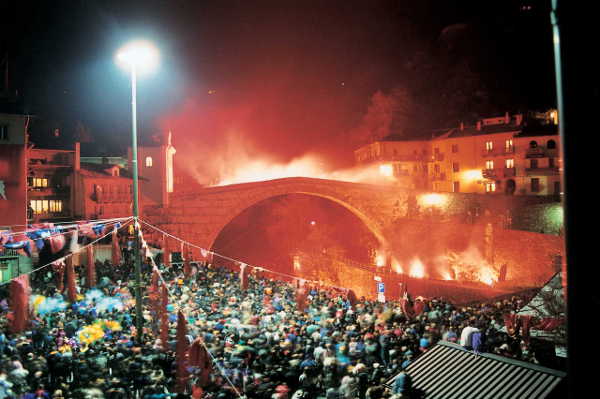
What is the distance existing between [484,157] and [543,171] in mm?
5713

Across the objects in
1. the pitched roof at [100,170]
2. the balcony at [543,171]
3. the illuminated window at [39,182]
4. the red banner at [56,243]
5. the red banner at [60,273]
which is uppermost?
the pitched roof at [100,170]

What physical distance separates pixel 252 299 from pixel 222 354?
6291 mm

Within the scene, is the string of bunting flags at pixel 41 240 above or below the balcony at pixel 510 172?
below

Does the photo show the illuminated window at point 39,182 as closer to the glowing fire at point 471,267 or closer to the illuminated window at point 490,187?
the glowing fire at point 471,267

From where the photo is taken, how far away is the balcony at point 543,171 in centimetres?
3969

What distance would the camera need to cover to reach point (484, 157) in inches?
1732

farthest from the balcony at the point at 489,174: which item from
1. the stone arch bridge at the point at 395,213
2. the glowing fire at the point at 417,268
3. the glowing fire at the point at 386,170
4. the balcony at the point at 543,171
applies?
the glowing fire at the point at 417,268

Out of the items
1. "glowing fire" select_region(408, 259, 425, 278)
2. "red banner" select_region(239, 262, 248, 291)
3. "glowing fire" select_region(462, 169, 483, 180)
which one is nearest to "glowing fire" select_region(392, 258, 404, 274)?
"glowing fire" select_region(408, 259, 425, 278)

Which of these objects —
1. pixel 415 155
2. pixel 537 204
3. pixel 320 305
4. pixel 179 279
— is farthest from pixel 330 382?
pixel 415 155

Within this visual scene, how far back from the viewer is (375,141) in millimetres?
50906

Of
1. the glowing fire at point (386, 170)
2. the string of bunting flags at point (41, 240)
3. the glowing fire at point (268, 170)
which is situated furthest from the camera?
the glowing fire at point (268, 170)

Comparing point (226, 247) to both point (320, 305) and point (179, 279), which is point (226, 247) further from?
point (320, 305)

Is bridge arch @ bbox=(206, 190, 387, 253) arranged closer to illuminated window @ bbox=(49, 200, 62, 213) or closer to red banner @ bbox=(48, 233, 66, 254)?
illuminated window @ bbox=(49, 200, 62, 213)

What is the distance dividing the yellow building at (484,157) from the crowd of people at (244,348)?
26.2 meters
